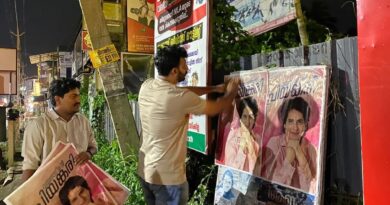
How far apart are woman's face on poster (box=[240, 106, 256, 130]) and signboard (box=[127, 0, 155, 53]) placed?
769cm

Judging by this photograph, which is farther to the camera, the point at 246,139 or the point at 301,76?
the point at 246,139

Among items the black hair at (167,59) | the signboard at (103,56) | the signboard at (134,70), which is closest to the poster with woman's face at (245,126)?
the black hair at (167,59)

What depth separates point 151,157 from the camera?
3361 millimetres

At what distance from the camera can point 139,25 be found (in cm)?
1103

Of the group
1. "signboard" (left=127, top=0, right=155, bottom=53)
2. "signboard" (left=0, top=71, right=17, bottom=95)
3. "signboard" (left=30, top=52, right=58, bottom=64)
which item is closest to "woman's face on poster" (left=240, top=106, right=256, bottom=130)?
"signboard" (left=127, top=0, right=155, bottom=53)

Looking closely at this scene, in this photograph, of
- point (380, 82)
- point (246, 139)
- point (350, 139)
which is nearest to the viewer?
point (380, 82)

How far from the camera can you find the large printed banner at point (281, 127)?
2.71 m

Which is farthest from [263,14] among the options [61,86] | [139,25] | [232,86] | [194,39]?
[139,25]

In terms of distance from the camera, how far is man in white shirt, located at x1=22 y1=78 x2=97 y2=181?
3.42 m

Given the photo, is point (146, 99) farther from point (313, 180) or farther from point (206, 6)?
point (313, 180)

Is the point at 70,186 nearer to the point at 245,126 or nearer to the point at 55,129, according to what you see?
the point at 55,129

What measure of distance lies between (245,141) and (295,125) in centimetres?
68

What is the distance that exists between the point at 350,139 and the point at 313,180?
0.38 metres

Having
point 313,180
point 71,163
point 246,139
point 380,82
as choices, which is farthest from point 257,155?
point 71,163
